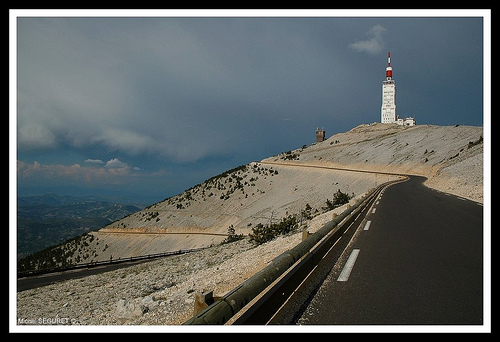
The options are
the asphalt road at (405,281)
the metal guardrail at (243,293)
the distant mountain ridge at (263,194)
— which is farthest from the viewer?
the distant mountain ridge at (263,194)

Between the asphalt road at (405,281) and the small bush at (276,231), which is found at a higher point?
the asphalt road at (405,281)

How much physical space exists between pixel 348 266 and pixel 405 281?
123 centimetres

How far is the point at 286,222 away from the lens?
1755 centimetres

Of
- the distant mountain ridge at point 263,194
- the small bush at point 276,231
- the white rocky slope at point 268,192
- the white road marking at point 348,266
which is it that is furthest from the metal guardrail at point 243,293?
the distant mountain ridge at point 263,194

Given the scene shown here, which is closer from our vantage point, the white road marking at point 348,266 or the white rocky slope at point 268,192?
the white road marking at point 348,266

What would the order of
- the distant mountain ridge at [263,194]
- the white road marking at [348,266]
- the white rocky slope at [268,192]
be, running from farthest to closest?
the distant mountain ridge at [263,194] < the white rocky slope at [268,192] < the white road marking at [348,266]

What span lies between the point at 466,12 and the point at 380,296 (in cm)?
515

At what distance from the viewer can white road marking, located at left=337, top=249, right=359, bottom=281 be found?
573 centimetres

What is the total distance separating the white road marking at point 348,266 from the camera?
5.73m

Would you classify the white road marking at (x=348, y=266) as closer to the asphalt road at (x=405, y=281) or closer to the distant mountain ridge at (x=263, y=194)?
the asphalt road at (x=405, y=281)

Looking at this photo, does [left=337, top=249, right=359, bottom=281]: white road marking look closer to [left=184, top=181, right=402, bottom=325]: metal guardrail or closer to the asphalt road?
the asphalt road

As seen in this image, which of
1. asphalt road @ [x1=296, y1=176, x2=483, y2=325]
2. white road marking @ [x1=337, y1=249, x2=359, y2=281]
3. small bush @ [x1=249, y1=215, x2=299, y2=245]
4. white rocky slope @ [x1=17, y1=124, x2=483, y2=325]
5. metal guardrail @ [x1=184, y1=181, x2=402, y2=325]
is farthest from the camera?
white rocky slope @ [x1=17, y1=124, x2=483, y2=325]

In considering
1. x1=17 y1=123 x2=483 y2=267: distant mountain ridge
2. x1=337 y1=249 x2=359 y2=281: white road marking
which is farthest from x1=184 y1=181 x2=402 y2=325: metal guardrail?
x1=17 y1=123 x2=483 y2=267: distant mountain ridge

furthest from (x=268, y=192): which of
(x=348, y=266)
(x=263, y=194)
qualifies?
(x=348, y=266)
